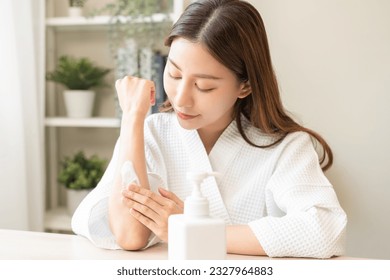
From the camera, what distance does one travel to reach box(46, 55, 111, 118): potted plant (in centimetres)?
245

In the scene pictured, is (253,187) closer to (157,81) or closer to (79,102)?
(157,81)

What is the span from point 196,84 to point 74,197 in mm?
1496

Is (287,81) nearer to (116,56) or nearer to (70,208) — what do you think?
(116,56)

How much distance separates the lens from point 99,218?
1.14 meters

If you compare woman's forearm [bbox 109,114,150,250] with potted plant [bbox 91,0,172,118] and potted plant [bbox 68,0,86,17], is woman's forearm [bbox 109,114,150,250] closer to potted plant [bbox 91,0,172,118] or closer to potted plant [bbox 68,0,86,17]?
potted plant [bbox 91,0,172,118]

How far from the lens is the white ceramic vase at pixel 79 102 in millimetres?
2471

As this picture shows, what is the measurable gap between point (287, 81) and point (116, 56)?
0.78m

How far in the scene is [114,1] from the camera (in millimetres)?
2559

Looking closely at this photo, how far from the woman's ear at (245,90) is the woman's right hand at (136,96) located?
0.20 metres

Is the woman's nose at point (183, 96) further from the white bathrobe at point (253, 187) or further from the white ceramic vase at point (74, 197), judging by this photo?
the white ceramic vase at point (74, 197)

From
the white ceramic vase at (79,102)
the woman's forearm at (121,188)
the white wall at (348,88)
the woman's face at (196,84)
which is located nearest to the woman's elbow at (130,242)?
the woman's forearm at (121,188)

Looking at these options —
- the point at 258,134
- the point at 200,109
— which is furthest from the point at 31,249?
the point at 258,134

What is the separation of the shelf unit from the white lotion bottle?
5.64 feet

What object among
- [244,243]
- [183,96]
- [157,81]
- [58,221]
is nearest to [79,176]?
[58,221]
